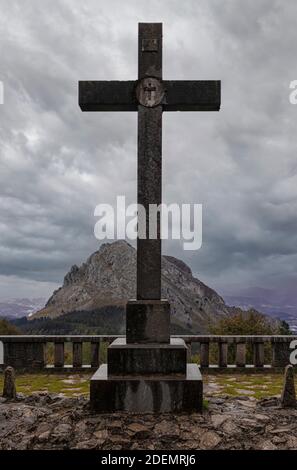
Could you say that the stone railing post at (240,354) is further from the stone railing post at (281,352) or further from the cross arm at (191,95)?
the cross arm at (191,95)

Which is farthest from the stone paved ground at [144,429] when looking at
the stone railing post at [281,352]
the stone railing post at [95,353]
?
the stone railing post at [281,352]

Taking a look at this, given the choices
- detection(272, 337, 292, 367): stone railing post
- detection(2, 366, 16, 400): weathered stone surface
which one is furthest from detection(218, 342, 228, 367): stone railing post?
detection(2, 366, 16, 400): weathered stone surface

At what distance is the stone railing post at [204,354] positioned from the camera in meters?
10.0

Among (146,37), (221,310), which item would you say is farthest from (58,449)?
(221,310)

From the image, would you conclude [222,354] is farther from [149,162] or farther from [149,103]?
[149,103]

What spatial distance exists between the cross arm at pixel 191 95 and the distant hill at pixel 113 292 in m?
97.5

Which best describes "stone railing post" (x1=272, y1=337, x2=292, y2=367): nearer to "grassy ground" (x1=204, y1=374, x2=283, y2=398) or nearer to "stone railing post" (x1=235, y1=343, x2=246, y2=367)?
"grassy ground" (x1=204, y1=374, x2=283, y2=398)

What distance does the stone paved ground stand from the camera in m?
4.66

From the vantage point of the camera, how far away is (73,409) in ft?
18.5

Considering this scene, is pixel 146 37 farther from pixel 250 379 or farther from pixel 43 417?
pixel 250 379

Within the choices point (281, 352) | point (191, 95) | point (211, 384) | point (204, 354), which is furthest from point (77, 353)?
point (191, 95)

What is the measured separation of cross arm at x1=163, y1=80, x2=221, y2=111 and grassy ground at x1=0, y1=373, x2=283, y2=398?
4.92 meters
